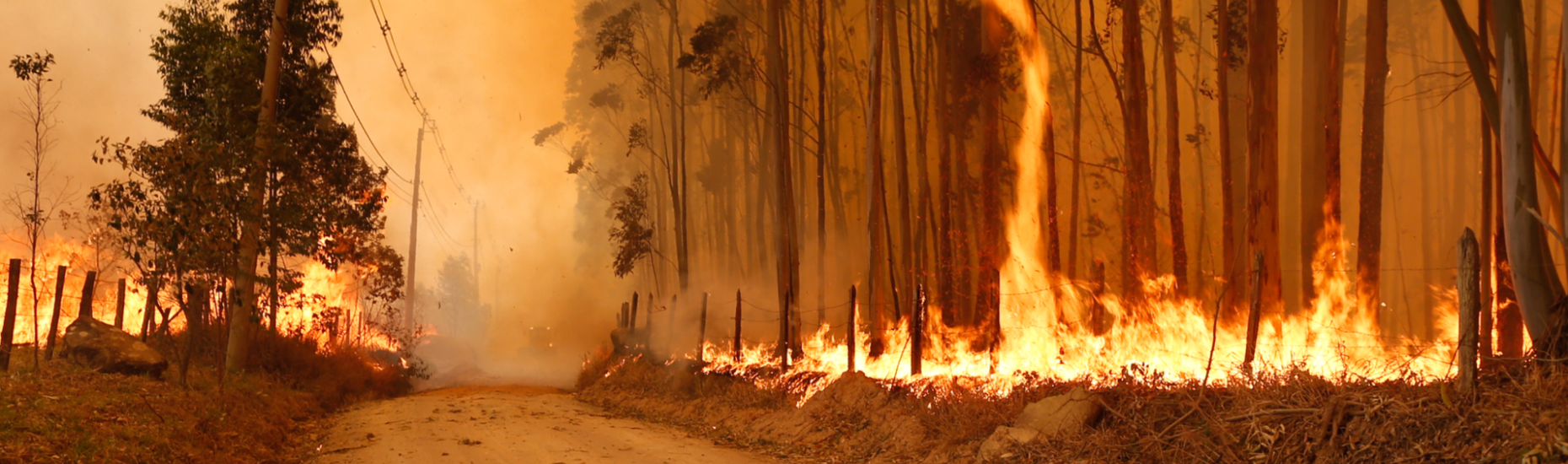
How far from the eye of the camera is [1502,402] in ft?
16.7

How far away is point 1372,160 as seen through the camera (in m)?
13.0

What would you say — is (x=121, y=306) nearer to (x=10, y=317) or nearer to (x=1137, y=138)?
(x=10, y=317)

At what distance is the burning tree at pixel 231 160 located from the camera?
10.5 metres

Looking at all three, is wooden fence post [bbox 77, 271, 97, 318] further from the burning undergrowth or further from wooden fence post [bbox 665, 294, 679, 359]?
wooden fence post [bbox 665, 294, 679, 359]

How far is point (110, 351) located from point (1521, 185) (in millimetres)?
13770

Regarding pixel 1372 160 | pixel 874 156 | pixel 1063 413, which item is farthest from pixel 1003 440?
pixel 1372 160

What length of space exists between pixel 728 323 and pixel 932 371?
15.1 m

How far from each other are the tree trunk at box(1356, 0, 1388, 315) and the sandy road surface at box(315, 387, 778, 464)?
8044 mm

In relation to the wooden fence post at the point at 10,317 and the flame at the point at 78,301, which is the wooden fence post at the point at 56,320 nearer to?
the wooden fence post at the point at 10,317

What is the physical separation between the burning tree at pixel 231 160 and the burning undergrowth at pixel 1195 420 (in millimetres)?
6159

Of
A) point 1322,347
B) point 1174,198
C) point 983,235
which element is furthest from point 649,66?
point 1322,347

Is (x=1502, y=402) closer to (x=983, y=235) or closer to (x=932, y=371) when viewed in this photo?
(x=932, y=371)

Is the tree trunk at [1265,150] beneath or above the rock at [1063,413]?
above

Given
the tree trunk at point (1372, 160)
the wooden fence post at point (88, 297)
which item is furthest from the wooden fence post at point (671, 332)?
the tree trunk at point (1372, 160)
